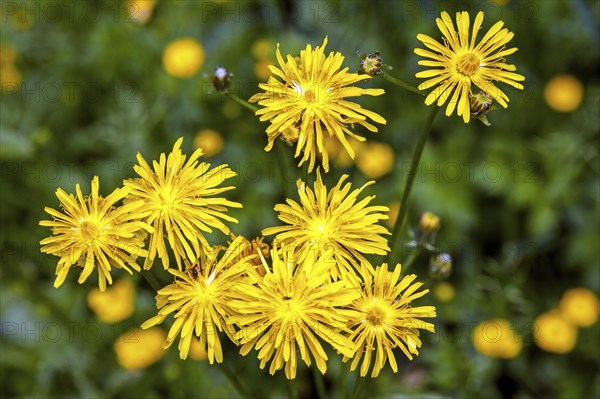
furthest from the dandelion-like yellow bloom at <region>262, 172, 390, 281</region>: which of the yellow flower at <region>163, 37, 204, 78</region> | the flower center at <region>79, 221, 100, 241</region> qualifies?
the yellow flower at <region>163, 37, 204, 78</region>

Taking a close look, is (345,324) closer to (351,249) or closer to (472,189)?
(351,249)

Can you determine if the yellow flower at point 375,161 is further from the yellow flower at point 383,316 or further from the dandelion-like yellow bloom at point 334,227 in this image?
the yellow flower at point 383,316

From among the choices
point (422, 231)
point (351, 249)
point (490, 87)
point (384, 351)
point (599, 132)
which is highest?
point (599, 132)

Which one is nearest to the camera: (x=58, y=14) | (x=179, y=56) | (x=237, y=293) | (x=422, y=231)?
(x=237, y=293)

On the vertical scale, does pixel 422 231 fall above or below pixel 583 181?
below

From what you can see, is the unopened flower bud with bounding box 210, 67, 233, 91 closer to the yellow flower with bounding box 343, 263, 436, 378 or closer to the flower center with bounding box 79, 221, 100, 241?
the flower center with bounding box 79, 221, 100, 241

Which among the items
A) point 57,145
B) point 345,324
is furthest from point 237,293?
point 57,145
